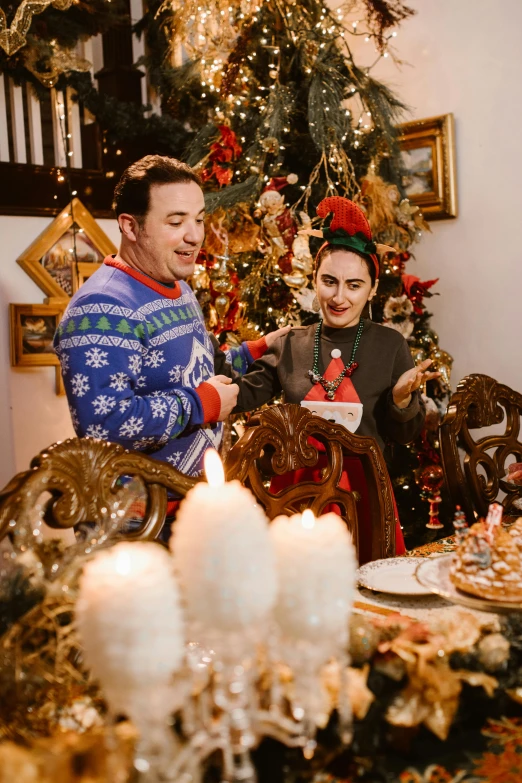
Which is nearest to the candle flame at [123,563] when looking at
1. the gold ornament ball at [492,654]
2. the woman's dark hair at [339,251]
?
the gold ornament ball at [492,654]

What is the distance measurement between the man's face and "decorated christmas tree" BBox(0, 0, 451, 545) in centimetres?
91

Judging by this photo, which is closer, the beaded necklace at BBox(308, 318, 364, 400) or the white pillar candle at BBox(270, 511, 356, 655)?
the white pillar candle at BBox(270, 511, 356, 655)

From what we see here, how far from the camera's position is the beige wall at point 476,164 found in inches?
131

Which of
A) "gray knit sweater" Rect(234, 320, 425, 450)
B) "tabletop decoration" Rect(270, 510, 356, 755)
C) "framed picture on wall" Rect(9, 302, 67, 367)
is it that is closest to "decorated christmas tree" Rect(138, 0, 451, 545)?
"gray knit sweater" Rect(234, 320, 425, 450)

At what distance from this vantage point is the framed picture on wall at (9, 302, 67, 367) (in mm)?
3248

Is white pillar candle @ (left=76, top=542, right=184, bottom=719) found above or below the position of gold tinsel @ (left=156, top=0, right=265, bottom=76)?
below

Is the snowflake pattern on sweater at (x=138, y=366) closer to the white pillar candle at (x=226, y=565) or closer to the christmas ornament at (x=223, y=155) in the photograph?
the white pillar candle at (x=226, y=565)

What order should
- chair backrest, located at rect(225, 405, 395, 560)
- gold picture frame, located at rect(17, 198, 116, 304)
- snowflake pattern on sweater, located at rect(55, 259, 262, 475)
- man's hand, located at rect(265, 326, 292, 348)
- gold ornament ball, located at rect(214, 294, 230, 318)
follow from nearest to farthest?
chair backrest, located at rect(225, 405, 395, 560) → snowflake pattern on sweater, located at rect(55, 259, 262, 475) → man's hand, located at rect(265, 326, 292, 348) → gold ornament ball, located at rect(214, 294, 230, 318) → gold picture frame, located at rect(17, 198, 116, 304)

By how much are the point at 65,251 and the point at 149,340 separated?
1899mm

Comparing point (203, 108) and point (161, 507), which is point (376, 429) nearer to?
point (161, 507)

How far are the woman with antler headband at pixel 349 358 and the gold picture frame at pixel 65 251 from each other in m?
1.61

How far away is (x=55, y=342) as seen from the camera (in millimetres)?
1673

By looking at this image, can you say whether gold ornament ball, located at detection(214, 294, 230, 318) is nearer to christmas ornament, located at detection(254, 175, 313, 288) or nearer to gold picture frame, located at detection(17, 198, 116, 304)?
christmas ornament, located at detection(254, 175, 313, 288)

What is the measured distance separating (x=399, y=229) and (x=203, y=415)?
155 cm
